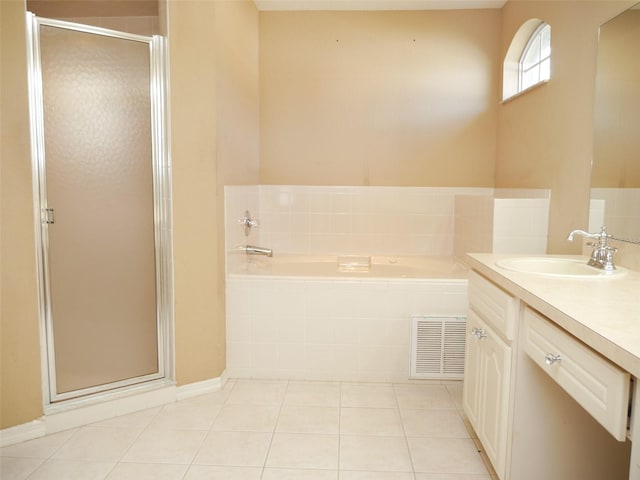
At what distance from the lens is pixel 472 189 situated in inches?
148

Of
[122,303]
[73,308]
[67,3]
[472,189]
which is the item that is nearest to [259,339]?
[122,303]

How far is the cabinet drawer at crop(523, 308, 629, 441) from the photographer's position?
99 centimetres

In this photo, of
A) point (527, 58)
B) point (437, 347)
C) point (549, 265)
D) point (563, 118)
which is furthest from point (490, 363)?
point (527, 58)

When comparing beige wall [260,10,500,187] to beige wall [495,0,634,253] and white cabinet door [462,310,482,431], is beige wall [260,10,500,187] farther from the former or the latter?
white cabinet door [462,310,482,431]

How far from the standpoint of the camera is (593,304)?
1312 millimetres

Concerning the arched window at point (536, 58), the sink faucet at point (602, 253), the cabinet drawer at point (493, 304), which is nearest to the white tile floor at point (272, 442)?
the cabinet drawer at point (493, 304)

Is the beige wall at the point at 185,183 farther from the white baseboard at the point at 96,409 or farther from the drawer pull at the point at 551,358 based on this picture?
the drawer pull at the point at 551,358

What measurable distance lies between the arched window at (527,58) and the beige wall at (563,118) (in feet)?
0.37

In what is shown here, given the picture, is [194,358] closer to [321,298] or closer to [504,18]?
[321,298]

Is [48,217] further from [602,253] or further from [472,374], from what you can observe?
[602,253]

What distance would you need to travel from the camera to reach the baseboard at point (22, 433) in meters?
2.08

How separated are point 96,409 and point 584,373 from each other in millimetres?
2156

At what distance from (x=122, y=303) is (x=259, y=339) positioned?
2.65 feet

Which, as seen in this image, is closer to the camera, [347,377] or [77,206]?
[77,206]
